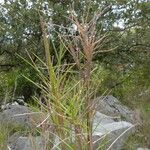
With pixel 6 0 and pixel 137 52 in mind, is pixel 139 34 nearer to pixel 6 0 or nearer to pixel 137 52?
pixel 137 52

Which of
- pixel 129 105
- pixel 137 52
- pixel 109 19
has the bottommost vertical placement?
pixel 129 105

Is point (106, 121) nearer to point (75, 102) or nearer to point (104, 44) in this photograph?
point (104, 44)

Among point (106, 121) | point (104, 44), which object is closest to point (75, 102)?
point (106, 121)

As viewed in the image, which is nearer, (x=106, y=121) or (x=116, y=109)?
(x=106, y=121)

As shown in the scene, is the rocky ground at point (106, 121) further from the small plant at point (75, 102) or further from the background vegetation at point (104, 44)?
the small plant at point (75, 102)

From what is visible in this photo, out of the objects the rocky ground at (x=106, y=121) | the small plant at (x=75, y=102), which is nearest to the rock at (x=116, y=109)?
the rocky ground at (x=106, y=121)

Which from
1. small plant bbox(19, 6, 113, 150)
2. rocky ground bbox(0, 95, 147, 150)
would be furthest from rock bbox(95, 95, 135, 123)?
small plant bbox(19, 6, 113, 150)

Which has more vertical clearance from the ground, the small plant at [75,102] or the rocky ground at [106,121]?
the small plant at [75,102]

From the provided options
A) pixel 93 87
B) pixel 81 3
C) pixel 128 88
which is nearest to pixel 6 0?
pixel 81 3

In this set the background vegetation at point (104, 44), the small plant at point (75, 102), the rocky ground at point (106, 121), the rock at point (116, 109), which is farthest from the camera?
the rock at point (116, 109)

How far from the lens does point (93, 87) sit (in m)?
1.79

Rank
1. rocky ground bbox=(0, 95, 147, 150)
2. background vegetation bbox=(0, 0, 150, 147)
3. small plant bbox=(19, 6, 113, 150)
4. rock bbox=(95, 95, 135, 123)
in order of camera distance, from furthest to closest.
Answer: rock bbox=(95, 95, 135, 123)
background vegetation bbox=(0, 0, 150, 147)
rocky ground bbox=(0, 95, 147, 150)
small plant bbox=(19, 6, 113, 150)

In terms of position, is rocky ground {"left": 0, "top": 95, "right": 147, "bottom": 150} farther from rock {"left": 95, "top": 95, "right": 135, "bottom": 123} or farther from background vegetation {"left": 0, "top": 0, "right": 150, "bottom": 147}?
background vegetation {"left": 0, "top": 0, "right": 150, "bottom": 147}

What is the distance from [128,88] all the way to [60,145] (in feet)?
26.4
